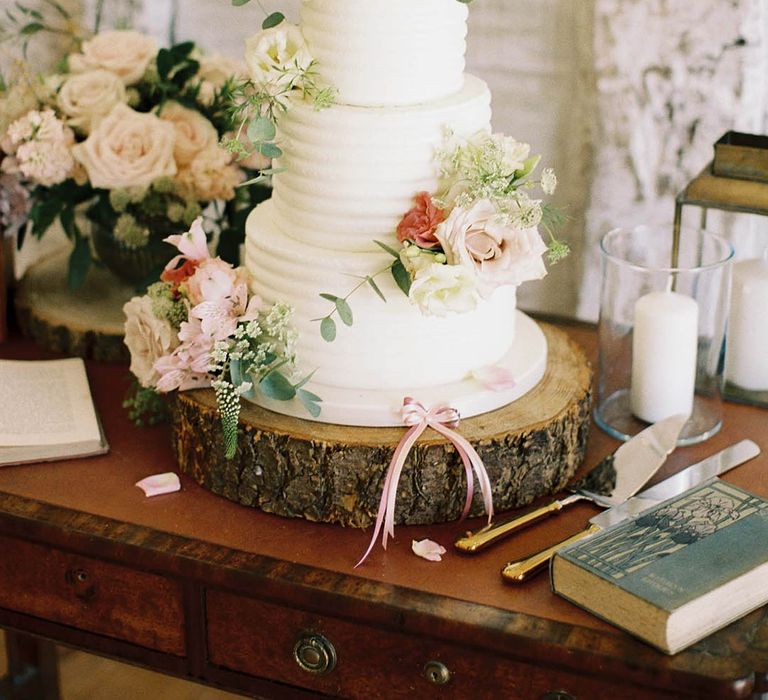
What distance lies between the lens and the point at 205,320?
1289mm

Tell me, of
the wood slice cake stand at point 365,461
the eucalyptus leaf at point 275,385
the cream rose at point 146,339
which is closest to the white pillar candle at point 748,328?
the wood slice cake stand at point 365,461

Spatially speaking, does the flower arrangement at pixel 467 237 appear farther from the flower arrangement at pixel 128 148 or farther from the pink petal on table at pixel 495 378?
the flower arrangement at pixel 128 148

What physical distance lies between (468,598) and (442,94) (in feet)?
1.79

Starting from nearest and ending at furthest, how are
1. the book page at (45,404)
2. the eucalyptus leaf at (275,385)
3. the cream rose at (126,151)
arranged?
the eucalyptus leaf at (275,385)
the book page at (45,404)
the cream rose at (126,151)

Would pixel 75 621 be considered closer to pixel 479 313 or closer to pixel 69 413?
pixel 69 413

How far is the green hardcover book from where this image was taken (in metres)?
1.07

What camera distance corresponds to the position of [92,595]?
1.33 metres

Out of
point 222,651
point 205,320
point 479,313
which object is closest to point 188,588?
point 222,651

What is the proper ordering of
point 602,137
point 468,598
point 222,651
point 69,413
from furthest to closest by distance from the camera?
point 602,137, point 69,413, point 222,651, point 468,598

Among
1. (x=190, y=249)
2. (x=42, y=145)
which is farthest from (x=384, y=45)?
(x=42, y=145)

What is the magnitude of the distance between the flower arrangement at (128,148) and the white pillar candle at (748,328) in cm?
68

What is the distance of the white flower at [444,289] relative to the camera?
3.94 ft

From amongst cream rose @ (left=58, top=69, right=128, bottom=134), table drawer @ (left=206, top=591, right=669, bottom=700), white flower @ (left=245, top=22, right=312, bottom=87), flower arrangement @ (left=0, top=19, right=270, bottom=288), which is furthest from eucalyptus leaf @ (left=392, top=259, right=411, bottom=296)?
cream rose @ (left=58, top=69, right=128, bottom=134)

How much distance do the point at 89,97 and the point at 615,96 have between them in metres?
0.78
